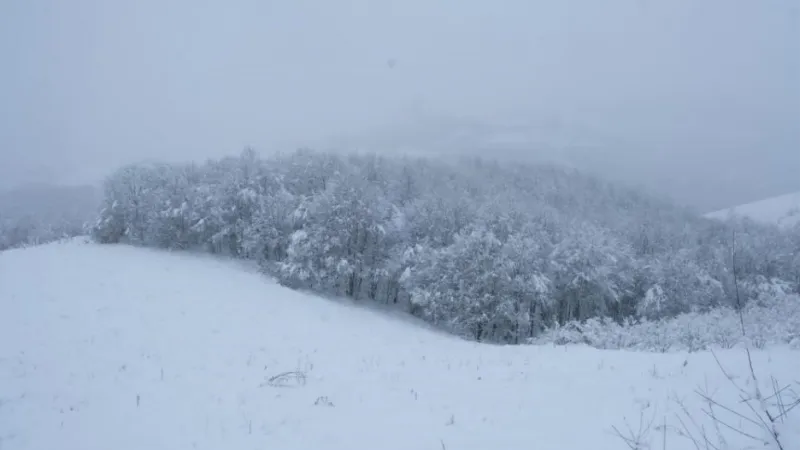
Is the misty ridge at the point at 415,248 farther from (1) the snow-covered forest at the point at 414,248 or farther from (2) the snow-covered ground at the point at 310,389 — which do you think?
(2) the snow-covered ground at the point at 310,389

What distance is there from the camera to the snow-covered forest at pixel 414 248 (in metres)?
29.8

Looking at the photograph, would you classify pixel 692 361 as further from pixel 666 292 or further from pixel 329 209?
pixel 666 292

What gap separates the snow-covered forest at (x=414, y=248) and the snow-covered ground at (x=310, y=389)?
15.9 metres

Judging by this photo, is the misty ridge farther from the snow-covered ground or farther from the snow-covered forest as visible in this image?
the snow-covered ground

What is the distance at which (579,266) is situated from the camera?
33.1 meters

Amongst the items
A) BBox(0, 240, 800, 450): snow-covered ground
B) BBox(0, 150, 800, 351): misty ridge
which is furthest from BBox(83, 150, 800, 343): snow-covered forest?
BBox(0, 240, 800, 450): snow-covered ground

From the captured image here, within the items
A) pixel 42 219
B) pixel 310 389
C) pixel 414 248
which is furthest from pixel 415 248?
pixel 42 219

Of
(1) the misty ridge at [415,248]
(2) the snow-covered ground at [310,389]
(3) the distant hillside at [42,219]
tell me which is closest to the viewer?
(2) the snow-covered ground at [310,389]

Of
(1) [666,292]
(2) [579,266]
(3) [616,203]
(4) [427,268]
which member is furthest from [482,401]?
(3) [616,203]

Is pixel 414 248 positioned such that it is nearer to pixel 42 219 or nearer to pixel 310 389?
pixel 310 389

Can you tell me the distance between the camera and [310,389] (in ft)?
28.8

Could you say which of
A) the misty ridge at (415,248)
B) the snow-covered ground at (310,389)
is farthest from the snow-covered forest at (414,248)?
the snow-covered ground at (310,389)

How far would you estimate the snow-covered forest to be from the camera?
29.8 metres

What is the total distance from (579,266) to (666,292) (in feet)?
33.1
